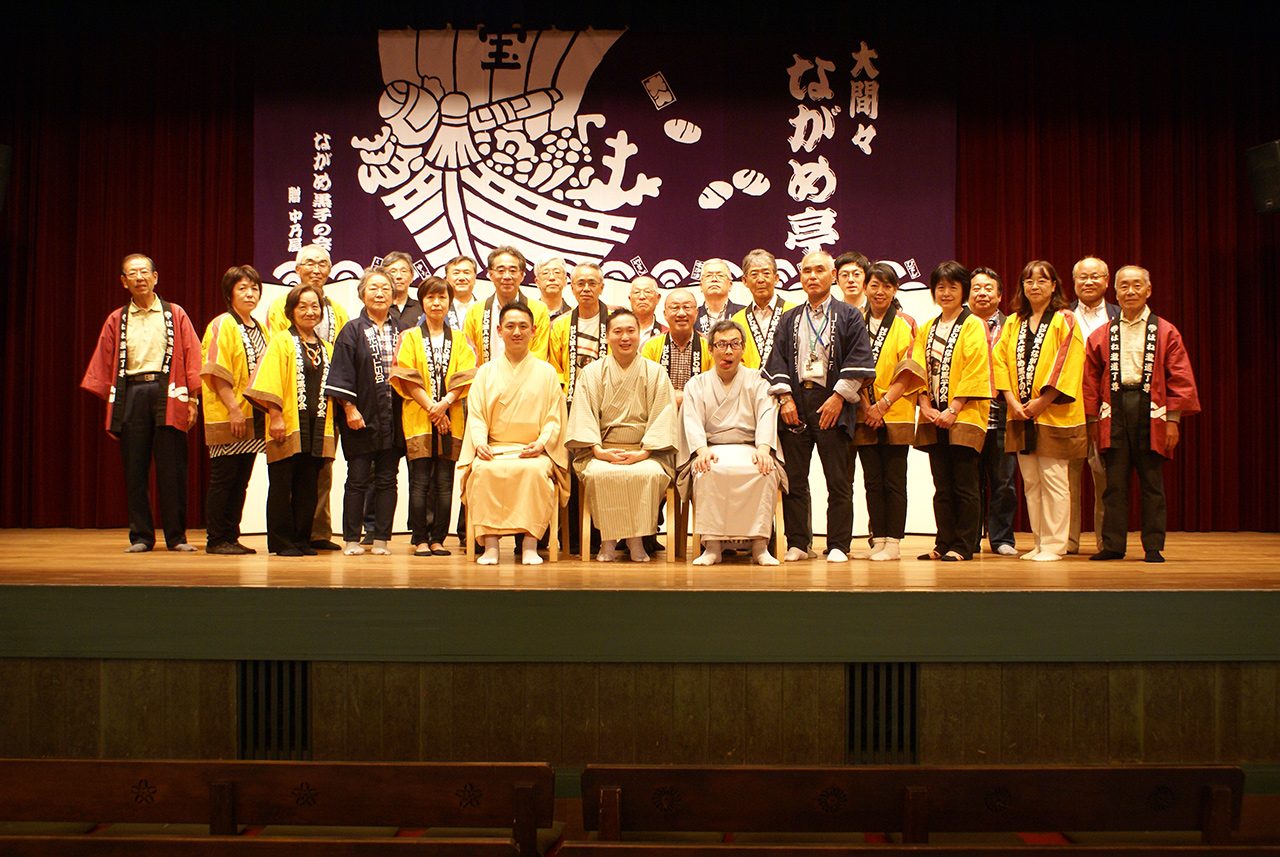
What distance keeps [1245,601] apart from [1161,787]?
46.7 inches

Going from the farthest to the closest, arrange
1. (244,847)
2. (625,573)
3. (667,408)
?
(667,408)
(625,573)
(244,847)

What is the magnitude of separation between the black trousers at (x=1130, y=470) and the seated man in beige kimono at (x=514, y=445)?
2.45 m

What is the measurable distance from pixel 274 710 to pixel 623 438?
184cm

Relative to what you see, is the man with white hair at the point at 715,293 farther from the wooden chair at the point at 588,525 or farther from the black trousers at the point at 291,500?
the black trousers at the point at 291,500

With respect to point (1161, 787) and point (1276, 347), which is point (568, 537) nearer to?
point (1161, 787)

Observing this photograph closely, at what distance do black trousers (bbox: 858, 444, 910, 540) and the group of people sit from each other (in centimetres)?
1

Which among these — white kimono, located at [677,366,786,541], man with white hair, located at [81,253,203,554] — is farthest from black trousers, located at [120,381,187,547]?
white kimono, located at [677,366,786,541]

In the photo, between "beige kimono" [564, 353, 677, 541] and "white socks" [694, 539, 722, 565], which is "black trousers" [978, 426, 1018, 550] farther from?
"beige kimono" [564, 353, 677, 541]

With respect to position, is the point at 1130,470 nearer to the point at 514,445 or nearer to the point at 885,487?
the point at 885,487

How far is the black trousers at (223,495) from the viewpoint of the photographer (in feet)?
14.5

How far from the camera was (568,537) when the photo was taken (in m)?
4.37

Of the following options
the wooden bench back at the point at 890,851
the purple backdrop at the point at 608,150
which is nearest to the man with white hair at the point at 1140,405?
the purple backdrop at the point at 608,150

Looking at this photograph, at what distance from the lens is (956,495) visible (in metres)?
4.44

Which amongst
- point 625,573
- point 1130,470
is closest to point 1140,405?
point 1130,470
